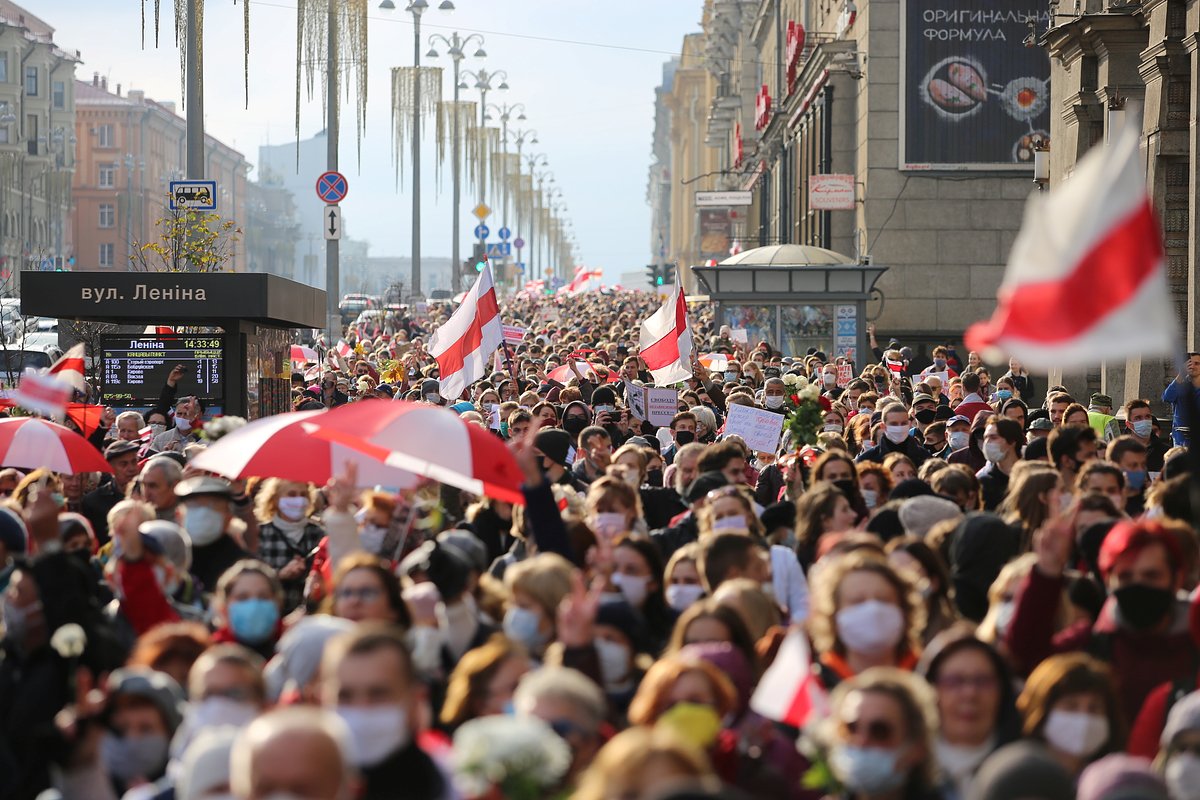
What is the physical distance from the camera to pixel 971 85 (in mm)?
43062

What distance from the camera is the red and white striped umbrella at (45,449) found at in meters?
11.9

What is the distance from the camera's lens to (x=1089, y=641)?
7008 mm

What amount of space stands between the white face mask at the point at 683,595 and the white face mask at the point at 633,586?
0.18 m

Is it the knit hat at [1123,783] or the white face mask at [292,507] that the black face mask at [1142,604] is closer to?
the knit hat at [1123,783]

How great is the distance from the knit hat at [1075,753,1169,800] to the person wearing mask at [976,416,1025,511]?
7230mm

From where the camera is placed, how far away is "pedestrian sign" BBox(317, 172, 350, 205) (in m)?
30.0

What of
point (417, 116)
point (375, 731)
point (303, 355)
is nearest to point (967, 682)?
point (375, 731)

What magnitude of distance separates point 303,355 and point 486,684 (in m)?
21.6

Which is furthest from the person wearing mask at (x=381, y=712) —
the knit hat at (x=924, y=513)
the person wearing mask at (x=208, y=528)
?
the knit hat at (x=924, y=513)

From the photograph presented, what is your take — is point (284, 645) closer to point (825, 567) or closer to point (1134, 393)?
point (825, 567)

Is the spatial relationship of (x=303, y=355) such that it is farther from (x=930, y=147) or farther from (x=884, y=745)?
(x=884, y=745)

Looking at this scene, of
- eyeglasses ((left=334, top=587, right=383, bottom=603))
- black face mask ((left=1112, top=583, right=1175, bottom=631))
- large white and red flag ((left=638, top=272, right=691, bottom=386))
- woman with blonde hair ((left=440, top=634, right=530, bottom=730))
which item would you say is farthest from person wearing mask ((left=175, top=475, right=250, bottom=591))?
large white and red flag ((left=638, top=272, right=691, bottom=386))

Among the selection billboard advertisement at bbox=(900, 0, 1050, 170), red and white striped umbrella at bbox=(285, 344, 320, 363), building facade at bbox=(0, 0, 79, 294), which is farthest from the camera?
building facade at bbox=(0, 0, 79, 294)

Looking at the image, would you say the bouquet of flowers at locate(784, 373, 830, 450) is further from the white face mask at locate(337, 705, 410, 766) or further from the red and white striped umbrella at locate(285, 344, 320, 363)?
the red and white striped umbrella at locate(285, 344, 320, 363)
